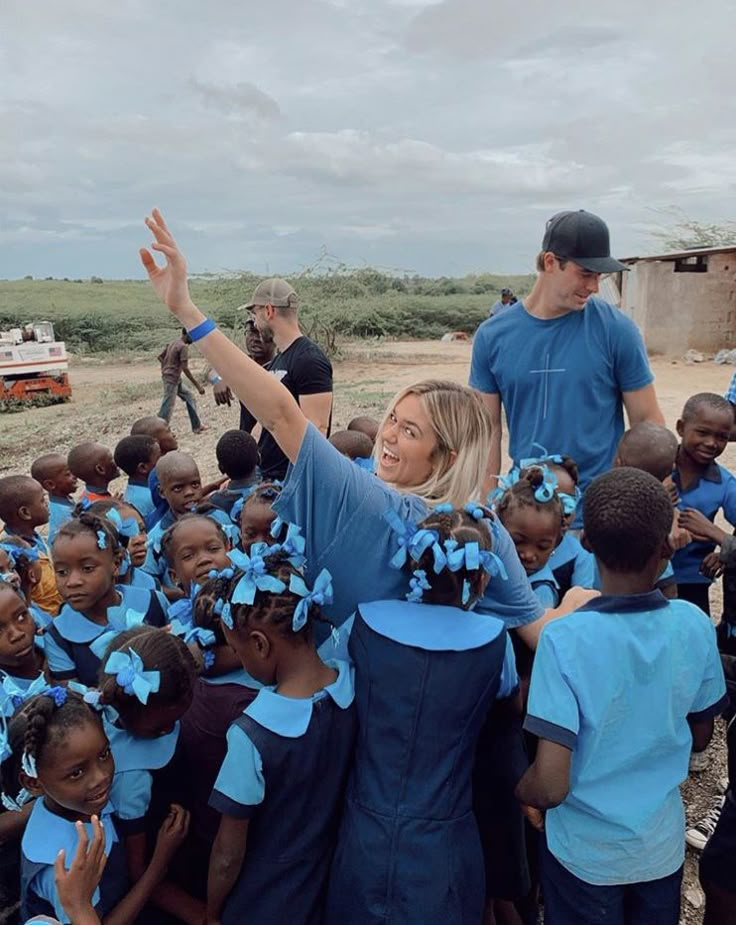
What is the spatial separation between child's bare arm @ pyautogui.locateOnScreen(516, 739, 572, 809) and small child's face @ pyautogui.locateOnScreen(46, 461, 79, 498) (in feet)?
10.7

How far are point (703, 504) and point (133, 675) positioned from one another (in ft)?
7.75

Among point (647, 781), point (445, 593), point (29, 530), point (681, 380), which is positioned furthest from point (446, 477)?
point (681, 380)

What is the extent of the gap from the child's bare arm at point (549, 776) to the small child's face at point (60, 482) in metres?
3.26

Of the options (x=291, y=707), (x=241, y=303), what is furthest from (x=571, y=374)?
(x=241, y=303)

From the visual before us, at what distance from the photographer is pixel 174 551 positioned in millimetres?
2789

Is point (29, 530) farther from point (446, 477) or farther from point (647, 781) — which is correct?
point (647, 781)

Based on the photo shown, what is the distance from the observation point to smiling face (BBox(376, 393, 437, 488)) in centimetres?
193

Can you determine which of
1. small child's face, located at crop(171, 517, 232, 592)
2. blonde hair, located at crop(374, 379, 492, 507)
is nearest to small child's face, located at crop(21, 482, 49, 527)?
small child's face, located at crop(171, 517, 232, 592)

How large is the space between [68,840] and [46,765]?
6.8 inches

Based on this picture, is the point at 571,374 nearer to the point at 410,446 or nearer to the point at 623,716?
the point at 410,446

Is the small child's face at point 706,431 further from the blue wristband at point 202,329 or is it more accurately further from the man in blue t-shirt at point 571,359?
the blue wristband at point 202,329

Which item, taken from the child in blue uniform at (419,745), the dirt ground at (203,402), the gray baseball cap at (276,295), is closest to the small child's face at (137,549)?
the gray baseball cap at (276,295)

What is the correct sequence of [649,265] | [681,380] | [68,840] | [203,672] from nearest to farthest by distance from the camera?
[68,840], [203,672], [681,380], [649,265]

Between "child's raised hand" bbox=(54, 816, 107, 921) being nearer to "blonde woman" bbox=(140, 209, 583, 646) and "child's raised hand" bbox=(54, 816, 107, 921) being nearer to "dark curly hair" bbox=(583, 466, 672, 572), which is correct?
"blonde woman" bbox=(140, 209, 583, 646)
